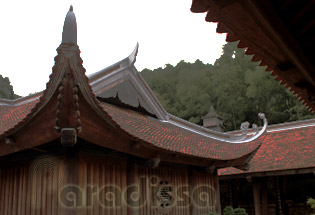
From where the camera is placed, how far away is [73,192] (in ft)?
16.1

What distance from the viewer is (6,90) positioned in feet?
123

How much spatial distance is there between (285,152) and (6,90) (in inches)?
1266

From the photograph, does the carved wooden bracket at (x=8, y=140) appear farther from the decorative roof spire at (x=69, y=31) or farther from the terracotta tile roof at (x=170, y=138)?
the decorative roof spire at (x=69, y=31)

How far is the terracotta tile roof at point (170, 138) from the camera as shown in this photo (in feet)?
22.1

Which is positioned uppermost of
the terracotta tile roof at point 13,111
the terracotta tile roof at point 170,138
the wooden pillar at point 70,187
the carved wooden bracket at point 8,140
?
the terracotta tile roof at point 13,111

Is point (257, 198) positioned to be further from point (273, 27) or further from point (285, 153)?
point (273, 27)

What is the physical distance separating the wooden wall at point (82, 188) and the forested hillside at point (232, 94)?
24.9 meters

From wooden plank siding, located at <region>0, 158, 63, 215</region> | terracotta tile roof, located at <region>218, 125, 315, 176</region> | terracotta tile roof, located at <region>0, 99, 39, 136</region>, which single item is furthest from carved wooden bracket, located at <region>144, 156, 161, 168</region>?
terracotta tile roof, located at <region>218, 125, 315, 176</region>

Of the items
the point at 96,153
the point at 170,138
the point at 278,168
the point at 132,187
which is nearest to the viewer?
the point at 96,153

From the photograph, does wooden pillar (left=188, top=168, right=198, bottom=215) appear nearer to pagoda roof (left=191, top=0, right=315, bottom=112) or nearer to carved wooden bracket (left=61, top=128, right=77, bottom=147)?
carved wooden bracket (left=61, top=128, right=77, bottom=147)

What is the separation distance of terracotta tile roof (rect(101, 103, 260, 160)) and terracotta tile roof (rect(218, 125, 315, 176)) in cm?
276

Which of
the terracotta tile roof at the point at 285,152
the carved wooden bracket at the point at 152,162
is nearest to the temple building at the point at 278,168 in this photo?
the terracotta tile roof at the point at 285,152

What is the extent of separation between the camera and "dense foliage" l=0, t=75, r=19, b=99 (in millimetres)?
36375

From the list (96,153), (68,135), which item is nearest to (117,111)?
(96,153)
